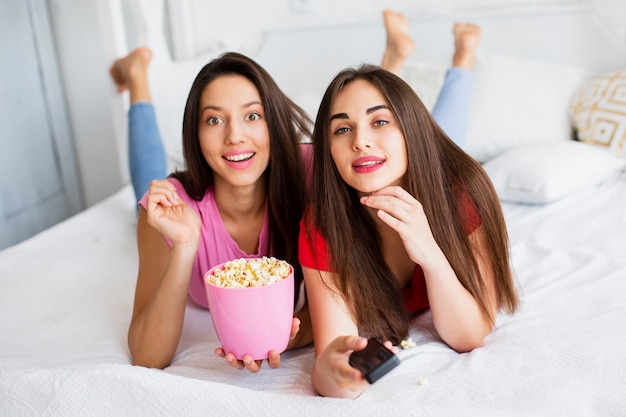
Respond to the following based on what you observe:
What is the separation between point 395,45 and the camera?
1.99 m

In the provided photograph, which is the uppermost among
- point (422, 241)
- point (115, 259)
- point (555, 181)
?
point (422, 241)

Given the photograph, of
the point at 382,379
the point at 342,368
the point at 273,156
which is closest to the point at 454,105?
the point at 273,156

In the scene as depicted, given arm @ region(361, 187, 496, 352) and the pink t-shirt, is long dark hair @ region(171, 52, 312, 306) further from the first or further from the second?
arm @ region(361, 187, 496, 352)

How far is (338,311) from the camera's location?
3.61 feet

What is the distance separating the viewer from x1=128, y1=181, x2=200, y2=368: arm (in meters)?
1.14

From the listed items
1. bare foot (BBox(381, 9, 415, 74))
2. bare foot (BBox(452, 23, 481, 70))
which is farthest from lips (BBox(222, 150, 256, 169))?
bare foot (BBox(452, 23, 481, 70))

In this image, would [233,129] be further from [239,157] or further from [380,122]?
[380,122]

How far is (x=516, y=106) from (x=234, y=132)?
4.23 ft

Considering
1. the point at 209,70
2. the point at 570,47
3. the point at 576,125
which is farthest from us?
the point at 570,47

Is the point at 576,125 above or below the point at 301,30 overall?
below

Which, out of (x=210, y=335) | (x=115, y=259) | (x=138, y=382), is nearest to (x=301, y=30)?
(x=115, y=259)

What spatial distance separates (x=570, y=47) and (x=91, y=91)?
2.11 m

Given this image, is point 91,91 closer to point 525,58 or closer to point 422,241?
point 525,58

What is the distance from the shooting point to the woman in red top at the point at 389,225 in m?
1.09
